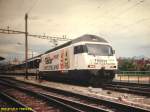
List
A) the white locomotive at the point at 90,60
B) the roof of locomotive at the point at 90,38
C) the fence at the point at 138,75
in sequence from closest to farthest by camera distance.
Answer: the white locomotive at the point at 90,60, the roof of locomotive at the point at 90,38, the fence at the point at 138,75

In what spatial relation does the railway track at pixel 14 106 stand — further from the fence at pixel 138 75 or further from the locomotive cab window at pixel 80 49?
the fence at pixel 138 75

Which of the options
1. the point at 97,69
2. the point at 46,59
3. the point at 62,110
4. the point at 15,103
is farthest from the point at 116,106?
the point at 46,59

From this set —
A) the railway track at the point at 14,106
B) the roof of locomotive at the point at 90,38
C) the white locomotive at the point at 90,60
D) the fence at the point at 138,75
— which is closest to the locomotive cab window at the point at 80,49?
the white locomotive at the point at 90,60

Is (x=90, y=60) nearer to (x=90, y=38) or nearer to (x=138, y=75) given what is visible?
(x=90, y=38)

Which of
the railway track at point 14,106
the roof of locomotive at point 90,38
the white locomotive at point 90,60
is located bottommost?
the railway track at point 14,106

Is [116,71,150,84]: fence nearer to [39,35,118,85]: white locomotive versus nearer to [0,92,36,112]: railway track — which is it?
[39,35,118,85]: white locomotive

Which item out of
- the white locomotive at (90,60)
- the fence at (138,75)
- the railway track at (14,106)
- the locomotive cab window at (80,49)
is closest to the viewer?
the railway track at (14,106)

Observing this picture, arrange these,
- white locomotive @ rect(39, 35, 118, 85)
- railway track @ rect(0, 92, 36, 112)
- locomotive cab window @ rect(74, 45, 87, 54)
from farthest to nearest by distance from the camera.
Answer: locomotive cab window @ rect(74, 45, 87, 54) → white locomotive @ rect(39, 35, 118, 85) → railway track @ rect(0, 92, 36, 112)

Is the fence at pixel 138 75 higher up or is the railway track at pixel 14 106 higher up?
the fence at pixel 138 75

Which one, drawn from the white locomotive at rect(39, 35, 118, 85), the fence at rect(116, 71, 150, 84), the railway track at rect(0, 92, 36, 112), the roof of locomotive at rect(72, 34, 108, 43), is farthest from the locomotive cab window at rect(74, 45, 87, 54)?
the railway track at rect(0, 92, 36, 112)

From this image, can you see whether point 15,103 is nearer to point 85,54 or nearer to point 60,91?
point 60,91

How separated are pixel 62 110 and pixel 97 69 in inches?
339

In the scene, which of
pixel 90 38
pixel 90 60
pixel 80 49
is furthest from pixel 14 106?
pixel 90 38

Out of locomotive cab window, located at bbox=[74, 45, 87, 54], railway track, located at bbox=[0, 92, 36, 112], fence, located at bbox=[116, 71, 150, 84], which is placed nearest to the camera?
railway track, located at bbox=[0, 92, 36, 112]
